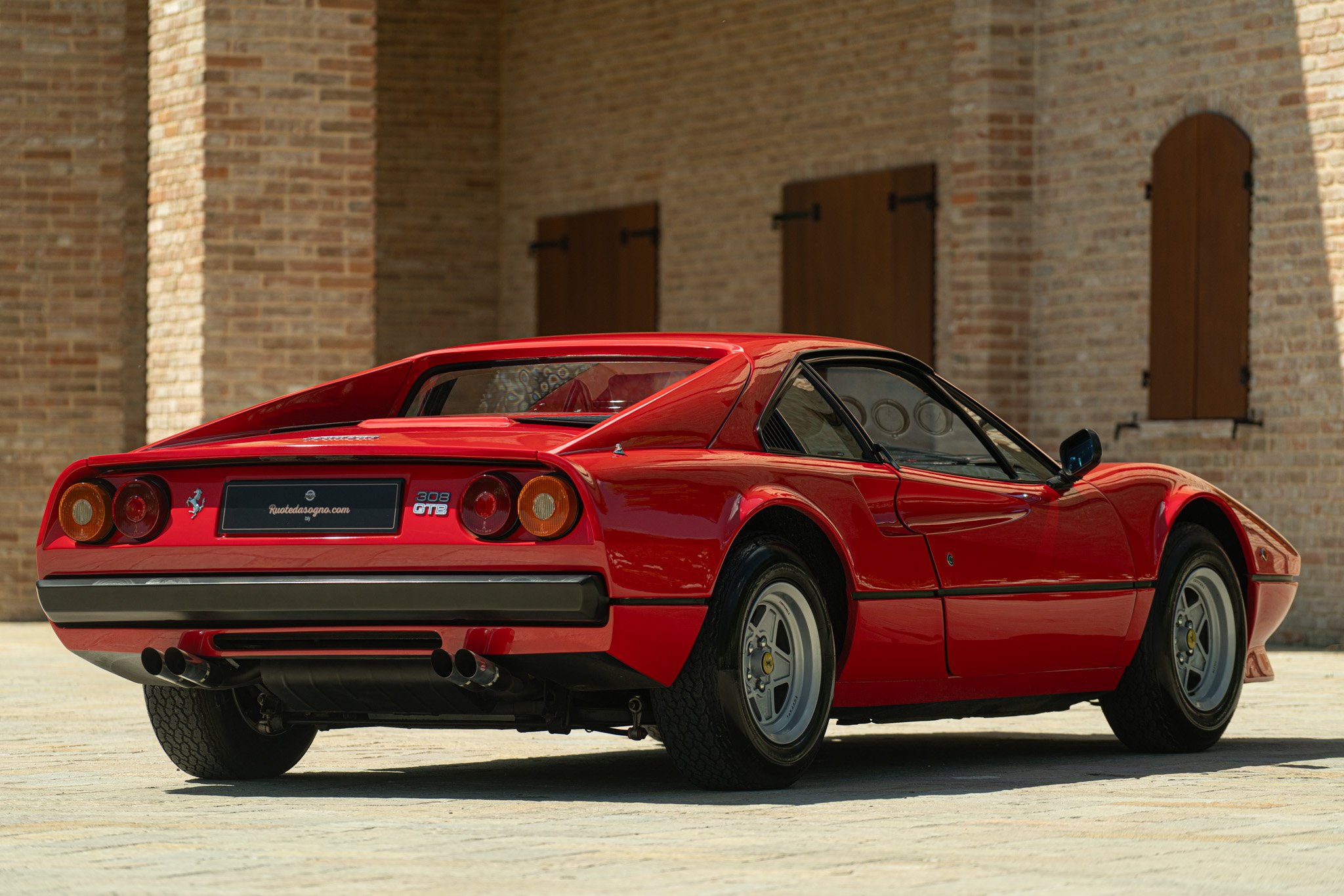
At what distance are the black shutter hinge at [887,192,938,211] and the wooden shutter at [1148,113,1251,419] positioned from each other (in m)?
2.02

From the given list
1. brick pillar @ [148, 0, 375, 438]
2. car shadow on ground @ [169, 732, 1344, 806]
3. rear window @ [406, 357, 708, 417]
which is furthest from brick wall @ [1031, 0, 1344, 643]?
rear window @ [406, 357, 708, 417]

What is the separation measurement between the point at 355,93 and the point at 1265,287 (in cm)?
511

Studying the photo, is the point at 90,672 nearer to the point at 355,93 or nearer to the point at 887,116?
the point at 355,93

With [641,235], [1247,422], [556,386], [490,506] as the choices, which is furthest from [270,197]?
[490,506]

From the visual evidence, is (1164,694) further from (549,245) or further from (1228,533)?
(549,245)

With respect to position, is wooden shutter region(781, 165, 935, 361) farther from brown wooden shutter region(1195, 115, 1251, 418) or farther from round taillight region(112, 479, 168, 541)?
round taillight region(112, 479, 168, 541)

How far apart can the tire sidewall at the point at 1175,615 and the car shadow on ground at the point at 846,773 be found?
0.13 metres

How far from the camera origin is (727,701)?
19.6 feet

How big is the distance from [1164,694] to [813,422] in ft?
5.59

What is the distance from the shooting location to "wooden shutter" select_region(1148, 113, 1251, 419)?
13352 mm

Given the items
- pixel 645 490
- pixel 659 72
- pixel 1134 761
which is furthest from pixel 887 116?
pixel 645 490

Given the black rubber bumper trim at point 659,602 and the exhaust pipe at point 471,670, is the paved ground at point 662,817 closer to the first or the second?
the exhaust pipe at point 471,670

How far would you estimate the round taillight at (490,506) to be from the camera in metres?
5.80

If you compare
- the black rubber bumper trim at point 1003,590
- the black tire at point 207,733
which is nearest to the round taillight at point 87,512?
the black tire at point 207,733
